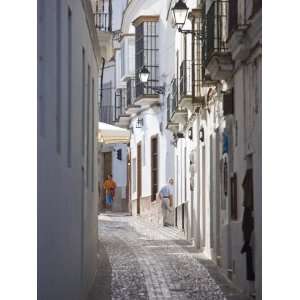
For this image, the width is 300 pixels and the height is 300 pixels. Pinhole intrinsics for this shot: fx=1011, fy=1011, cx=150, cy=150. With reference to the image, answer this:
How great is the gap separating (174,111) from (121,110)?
12.8 metres

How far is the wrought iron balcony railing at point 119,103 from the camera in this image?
34694mm

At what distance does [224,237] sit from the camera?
1414 centimetres

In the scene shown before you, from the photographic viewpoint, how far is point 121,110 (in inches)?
1380

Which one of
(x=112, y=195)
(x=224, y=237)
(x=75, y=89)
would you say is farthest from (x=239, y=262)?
(x=112, y=195)

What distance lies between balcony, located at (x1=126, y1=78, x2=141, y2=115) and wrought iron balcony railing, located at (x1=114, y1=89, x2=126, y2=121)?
6.34 feet

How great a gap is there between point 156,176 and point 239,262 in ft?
53.7

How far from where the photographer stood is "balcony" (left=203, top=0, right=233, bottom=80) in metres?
13.3

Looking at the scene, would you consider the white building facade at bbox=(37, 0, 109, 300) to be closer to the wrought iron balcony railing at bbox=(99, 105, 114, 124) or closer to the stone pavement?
the stone pavement

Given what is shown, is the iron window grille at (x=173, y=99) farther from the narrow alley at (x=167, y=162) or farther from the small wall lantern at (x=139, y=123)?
the small wall lantern at (x=139, y=123)

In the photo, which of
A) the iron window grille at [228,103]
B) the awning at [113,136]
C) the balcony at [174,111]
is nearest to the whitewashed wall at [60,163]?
the iron window grille at [228,103]

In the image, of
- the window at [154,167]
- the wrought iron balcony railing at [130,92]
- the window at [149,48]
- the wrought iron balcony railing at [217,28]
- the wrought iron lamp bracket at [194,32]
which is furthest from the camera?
the wrought iron balcony railing at [130,92]

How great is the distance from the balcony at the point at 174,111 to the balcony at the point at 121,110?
8.44 meters
